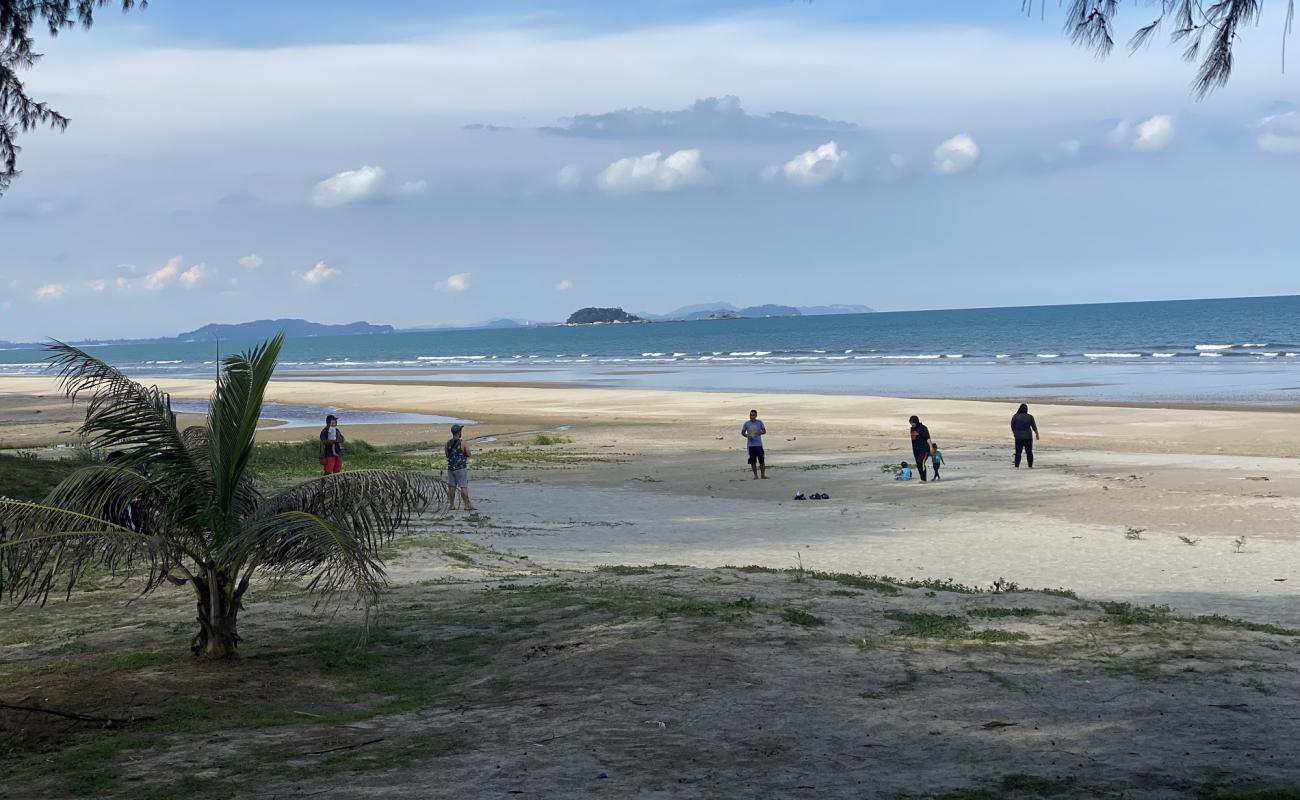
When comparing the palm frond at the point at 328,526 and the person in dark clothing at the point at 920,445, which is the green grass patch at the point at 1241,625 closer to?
the palm frond at the point at 328,526

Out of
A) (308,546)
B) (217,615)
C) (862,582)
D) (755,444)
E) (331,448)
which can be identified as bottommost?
(862,582)

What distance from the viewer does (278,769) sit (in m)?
6.62

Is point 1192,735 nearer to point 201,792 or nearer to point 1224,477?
point 201,792

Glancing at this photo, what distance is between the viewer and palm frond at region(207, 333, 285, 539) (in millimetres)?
8789

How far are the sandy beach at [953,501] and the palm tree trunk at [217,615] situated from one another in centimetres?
619

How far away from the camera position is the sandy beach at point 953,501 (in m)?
14.3

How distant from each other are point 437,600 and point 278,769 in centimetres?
493

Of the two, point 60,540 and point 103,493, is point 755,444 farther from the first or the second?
point 60,540

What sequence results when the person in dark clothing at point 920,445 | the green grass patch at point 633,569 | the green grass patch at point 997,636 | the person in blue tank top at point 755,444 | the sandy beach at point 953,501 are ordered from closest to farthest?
the green grass patch at point 997,636, the green grass patch at point 633,569, the sandy beach at point 953,501, the person in dark clothing at point 920,445, the person in blue tank top at point 755,444

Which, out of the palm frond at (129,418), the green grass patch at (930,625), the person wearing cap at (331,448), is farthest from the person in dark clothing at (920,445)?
the palm frond at (129,418)

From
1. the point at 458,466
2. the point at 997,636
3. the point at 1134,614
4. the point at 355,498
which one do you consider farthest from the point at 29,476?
the point at 1134,614

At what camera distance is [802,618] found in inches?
402

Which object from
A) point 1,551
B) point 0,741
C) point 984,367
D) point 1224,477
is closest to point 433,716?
point 0,741

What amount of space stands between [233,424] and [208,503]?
60 centimetres
